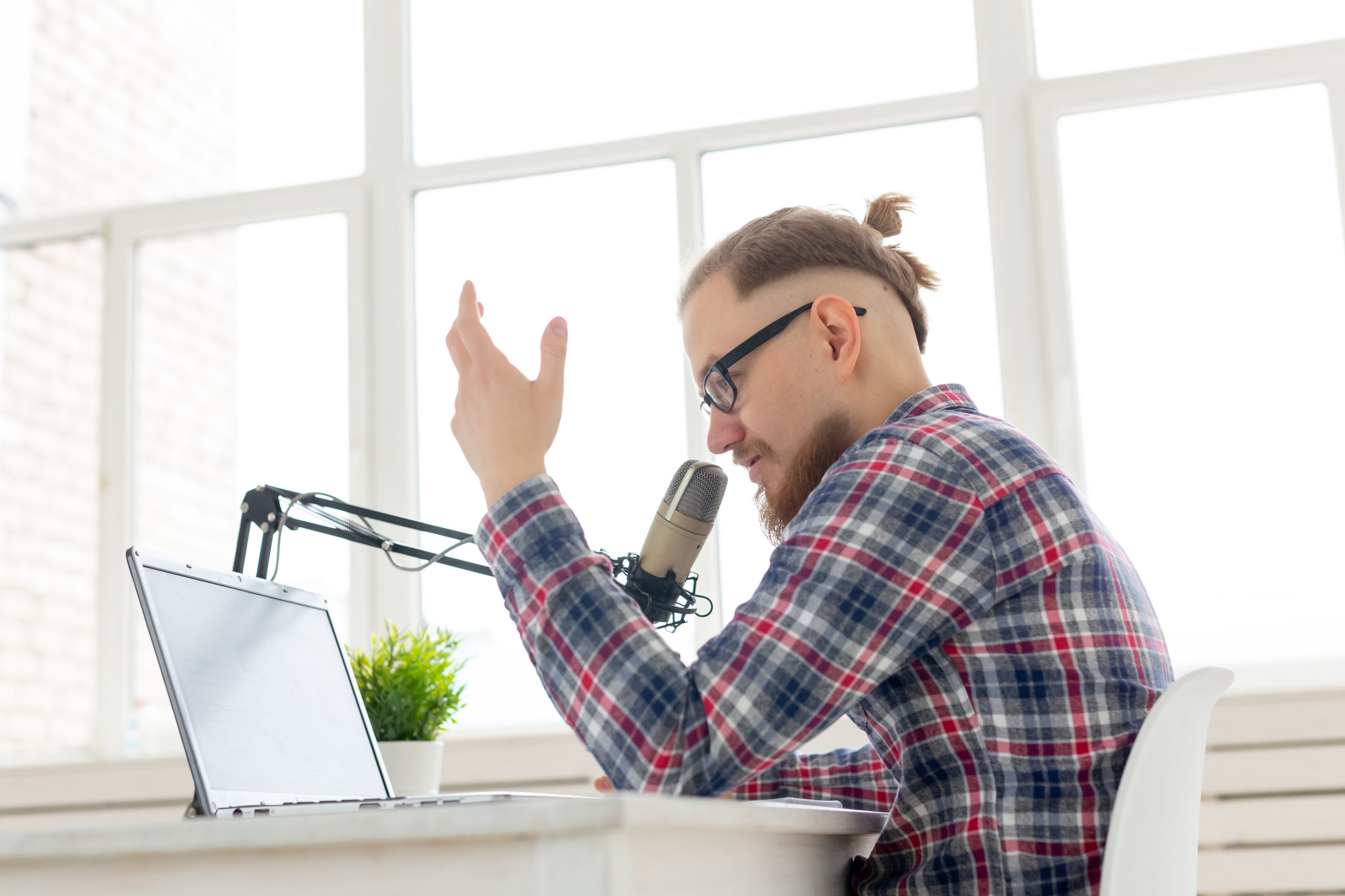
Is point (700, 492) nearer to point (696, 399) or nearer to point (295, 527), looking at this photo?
point (295, 527)

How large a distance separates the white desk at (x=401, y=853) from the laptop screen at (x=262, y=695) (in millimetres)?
495

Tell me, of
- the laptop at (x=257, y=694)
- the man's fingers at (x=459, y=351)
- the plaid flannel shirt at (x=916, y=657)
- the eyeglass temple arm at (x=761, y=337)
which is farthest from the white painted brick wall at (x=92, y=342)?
the plaid flannel shirt at (x=916, y=657)

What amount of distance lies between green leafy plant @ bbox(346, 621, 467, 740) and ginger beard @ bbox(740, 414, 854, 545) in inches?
21.4

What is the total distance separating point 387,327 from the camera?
10.7 feet

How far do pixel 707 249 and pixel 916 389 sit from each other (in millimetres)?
287

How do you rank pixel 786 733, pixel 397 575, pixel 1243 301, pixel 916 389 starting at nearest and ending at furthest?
pixel 786 733 < pixel 916 389 < pixel 1243 301 < pixel 397 575

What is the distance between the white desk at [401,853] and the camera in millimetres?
589

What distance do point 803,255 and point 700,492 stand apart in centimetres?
27

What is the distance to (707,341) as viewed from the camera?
1352 millimetres

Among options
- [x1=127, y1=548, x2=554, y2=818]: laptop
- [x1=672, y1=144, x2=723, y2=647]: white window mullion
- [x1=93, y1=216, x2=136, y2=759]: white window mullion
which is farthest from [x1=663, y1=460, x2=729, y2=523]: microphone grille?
[x1=93, y1=216, x2=136, y2=759]: white window mullion

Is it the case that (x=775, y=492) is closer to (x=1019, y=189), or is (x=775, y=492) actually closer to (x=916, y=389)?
(x=916, y=389)

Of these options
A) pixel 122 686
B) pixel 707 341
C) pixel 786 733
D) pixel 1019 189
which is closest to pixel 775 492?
pixel 707 341

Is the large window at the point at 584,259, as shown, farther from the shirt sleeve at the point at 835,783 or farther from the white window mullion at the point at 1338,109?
the shirt sleeve at the point at 835,783

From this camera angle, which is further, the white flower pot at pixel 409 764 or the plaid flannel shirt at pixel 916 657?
the white flower pot at pixel 409 764
